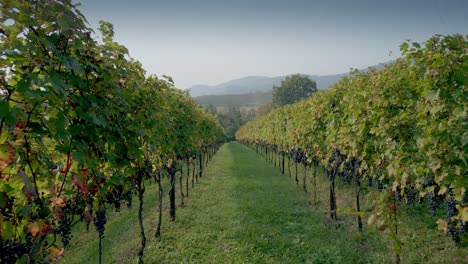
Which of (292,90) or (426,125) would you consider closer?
(426,125)

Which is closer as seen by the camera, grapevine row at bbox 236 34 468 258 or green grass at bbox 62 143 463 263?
grapevine row at bbox 236 34 468 258

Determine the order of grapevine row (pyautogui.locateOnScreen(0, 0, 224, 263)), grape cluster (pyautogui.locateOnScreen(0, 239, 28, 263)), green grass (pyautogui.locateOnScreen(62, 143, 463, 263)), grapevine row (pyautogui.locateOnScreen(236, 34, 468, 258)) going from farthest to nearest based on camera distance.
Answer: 1. green grass (pyautogui.locateOnScreen(62, 143, 463, 263))
2. grapevine row (pyautogui.locateOnScreen(236, 34, 468, 258))
3. grape cluster (pyautogui.locateOnScreen(0, 239, 28, 263))
4. grapevine row (pyautogui.locateOnScreen(0, 0, 224, 263))

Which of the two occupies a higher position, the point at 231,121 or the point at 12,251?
the point at 231,121

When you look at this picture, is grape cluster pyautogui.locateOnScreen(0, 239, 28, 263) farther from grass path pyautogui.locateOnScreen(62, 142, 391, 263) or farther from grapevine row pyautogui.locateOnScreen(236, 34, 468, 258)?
grass path pyautogui.locateOnScreen(62, 142, 391, 263)

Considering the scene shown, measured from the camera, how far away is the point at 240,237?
966 cm

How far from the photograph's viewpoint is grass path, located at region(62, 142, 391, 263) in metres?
8.41

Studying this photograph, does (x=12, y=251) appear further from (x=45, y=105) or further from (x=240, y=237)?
(x=240, y=237)

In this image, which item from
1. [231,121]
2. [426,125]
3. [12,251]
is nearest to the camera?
[12,251]

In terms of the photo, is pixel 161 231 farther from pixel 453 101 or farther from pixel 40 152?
pixel 453 101

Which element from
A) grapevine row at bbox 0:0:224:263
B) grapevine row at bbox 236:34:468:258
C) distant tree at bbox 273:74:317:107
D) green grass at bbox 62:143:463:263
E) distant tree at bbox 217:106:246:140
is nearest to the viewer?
grapevine row at bbox 0:0:224:263

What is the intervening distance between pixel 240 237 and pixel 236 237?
136 millimetres

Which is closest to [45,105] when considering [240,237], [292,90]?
[240,237]

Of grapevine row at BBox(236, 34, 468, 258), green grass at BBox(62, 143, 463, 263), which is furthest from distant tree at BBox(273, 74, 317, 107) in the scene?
grapevine row at BBox(236, 34, 468, 258)

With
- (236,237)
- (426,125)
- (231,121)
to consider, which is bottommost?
(236,237)
